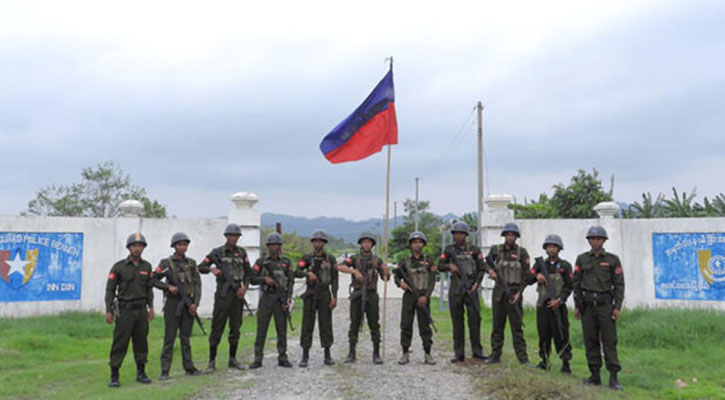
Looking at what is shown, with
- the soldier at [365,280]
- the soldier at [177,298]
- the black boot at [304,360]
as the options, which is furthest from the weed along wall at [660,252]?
the soldier at [177,298]

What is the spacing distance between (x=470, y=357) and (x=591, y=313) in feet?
6.87

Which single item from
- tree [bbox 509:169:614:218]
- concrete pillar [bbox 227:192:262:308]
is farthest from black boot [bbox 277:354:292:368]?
tree [bbox 509:169:614:218]

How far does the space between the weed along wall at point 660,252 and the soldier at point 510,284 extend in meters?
4.41

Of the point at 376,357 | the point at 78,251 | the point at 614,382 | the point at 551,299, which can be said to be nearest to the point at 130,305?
the point at 376,357

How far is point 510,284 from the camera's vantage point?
7.46 meters

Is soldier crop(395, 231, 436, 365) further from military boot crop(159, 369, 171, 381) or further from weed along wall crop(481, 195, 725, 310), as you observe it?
weed along wall crop(481, 195, 725, 310)

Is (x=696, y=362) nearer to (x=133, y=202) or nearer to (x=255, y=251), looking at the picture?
(x=255, y=251)

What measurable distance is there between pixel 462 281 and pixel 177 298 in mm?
3687

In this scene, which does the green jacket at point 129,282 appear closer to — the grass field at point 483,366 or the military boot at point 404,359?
the grass field at point 483,366

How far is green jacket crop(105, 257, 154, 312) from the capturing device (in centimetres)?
660

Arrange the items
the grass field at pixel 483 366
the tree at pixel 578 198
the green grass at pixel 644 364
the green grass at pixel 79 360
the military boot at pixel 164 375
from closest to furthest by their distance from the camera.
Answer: the green grass at pixel 644 364
the grass field at pixel 483 366
the green grass at pixel 79 360
the military boot at pixel 164 375
the tree at pixel 578 198

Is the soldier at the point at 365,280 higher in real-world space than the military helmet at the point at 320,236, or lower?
lower

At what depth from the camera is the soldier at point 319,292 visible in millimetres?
7590

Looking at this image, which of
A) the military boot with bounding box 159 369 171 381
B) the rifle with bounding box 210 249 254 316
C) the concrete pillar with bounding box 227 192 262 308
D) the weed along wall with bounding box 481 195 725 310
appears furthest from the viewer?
the concrete pillar with bounding box 227 192 262 308
